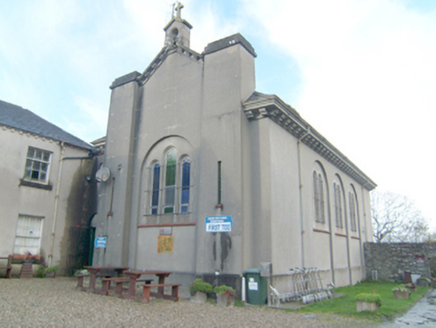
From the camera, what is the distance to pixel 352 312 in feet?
32.4

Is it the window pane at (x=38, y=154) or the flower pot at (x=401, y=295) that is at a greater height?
the window pane at (x=38, y=154)

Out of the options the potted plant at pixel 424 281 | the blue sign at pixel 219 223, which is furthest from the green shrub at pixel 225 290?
the potted plant at pixel 424 281

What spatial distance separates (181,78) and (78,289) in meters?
8.68

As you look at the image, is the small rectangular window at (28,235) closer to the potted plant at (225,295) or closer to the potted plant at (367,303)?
the potted plant at (225,295)

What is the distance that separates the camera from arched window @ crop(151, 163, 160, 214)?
46.7 ft

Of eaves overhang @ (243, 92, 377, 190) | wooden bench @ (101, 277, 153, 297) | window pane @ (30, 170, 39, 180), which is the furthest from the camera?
window pane @ (30, 170, 39, 180)

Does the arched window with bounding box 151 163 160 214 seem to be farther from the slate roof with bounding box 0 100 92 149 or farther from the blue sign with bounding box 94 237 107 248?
the slate roof with bounding box 0 100 92 149

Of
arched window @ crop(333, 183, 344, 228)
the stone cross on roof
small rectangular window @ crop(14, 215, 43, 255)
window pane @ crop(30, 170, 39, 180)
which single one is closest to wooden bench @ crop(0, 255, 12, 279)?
small rectangular window @ crop(14, 215, 43, 255)

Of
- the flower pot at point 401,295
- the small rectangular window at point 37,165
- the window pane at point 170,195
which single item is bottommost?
the flower pot at point 401,295

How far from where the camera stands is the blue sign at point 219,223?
37.6ft

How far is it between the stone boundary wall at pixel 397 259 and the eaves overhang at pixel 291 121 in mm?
6404

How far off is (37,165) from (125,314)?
1096cm

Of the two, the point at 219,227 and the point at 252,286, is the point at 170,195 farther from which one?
the point at 252,286

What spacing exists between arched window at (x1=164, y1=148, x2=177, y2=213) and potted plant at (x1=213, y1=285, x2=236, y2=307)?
415cm
